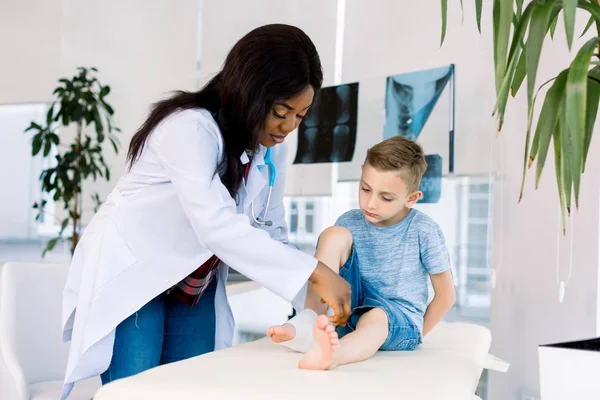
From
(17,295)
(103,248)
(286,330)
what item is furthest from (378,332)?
(17,295)

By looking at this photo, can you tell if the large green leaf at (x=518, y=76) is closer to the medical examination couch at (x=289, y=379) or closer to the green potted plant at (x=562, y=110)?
the green potted plant at (x=562, y=110)

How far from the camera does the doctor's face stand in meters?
1.30

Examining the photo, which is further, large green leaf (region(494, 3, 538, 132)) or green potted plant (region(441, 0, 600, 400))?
large green leaf (region(494, 3, 538, 132))

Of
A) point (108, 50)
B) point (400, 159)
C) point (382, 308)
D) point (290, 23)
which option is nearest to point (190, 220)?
point (382, 308)

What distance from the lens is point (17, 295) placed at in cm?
160

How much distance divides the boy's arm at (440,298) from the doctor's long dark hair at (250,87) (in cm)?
57

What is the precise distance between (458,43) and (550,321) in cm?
118

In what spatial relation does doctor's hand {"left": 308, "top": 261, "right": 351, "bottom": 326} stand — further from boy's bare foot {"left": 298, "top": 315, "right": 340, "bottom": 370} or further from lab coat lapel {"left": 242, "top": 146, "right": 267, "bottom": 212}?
lab coat lapel {"left": 242, "top": 146, "right": 267, "bottom": 212}

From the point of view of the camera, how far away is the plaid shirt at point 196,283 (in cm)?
144

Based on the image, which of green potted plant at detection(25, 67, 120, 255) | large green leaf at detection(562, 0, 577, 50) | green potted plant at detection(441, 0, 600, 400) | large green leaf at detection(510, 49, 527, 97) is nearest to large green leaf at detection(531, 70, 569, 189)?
green potted plant at detection(441, 0, 600, 400)

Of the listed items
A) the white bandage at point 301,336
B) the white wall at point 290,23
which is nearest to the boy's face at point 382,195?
the white bandage at point 301,336

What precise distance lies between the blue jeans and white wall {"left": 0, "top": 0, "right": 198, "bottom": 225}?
2516 mm

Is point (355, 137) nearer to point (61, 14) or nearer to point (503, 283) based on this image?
point (503, 283)

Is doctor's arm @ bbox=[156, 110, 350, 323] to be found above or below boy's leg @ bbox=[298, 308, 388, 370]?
above
